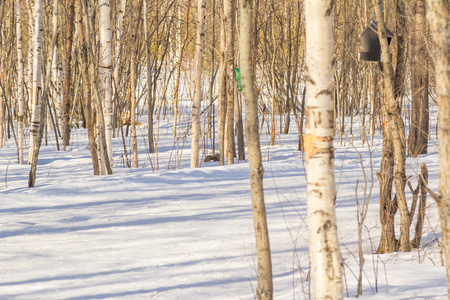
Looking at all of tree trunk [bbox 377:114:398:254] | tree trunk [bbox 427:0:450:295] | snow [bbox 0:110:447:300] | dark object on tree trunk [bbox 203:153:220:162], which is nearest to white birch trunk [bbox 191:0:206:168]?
snow [bbox 0:110:447:300]

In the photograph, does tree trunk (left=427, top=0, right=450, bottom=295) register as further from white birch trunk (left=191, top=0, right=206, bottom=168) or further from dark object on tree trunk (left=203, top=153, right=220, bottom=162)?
dark object on tree trunk (left=203, top=153, right=220, bottom=162)

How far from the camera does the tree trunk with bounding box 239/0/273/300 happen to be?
226 centimetres

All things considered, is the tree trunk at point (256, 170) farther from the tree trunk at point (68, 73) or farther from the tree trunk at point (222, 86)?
the tree trunk at point (68, 73)

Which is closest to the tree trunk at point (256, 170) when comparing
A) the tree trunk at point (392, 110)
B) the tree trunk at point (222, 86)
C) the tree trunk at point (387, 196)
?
the tree trunk at point (392, 110)

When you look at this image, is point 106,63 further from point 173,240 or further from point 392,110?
point 392,110

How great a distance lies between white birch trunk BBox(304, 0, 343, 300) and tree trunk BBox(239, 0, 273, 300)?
0.36m

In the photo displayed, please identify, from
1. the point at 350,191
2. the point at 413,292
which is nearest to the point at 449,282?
the point at 413,292

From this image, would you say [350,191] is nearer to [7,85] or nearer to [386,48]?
[386,48]

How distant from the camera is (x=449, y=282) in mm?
1417

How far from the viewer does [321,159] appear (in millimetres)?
1910

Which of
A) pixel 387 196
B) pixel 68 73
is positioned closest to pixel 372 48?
pixel 387 196

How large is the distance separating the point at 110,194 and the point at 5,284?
7.34ft

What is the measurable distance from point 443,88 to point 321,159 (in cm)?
62

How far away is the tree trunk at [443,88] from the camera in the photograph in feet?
4.48
